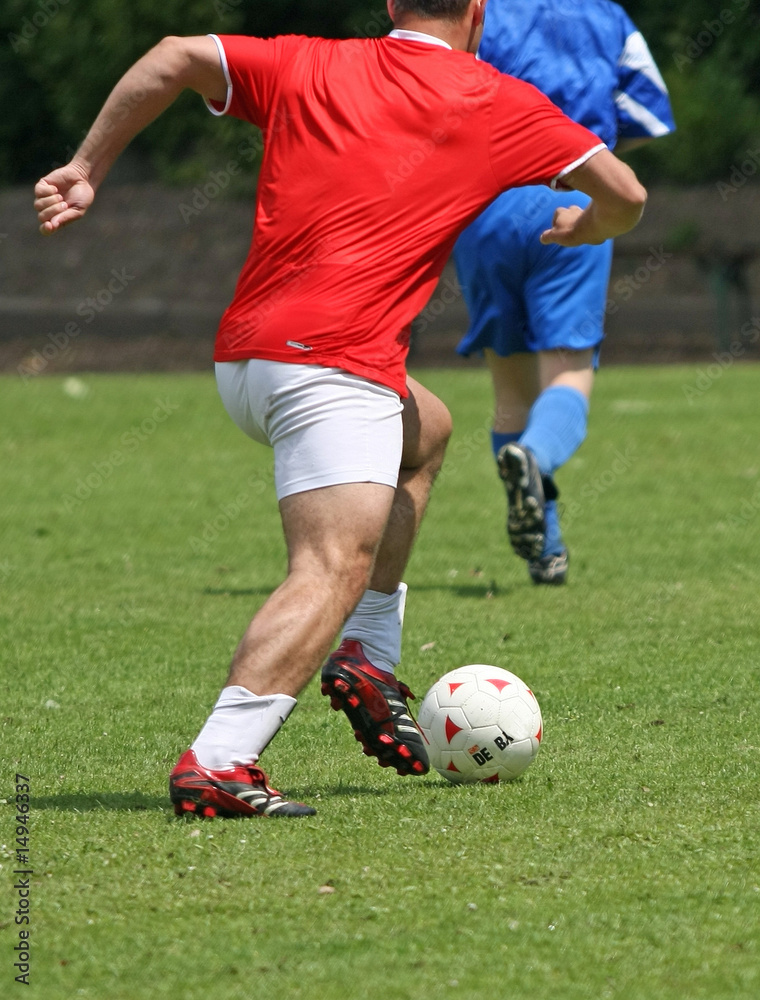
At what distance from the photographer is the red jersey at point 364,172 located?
3.29m

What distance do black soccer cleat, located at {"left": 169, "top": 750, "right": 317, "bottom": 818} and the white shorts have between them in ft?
2.04

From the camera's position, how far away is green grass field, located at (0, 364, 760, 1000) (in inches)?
93.4

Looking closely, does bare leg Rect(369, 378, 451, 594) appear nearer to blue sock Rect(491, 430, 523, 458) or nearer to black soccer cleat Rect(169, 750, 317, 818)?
black soccer cleat Rect(169, 750, 317, 818)

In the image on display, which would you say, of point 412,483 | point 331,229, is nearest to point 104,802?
point 412,483

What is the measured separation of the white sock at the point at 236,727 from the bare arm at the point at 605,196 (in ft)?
4.38

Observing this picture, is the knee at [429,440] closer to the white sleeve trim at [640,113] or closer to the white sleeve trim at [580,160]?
the white sleeve trim at [580,160]

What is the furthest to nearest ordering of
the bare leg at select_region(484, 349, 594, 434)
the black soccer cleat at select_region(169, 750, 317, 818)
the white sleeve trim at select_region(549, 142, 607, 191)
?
the bare leg at select_region(484, 349, 594, 434)
the white sleeve trim at select_region(549, 142, 607, 191)
the black soccer cleat at select_region(169, 750, 317, 818)

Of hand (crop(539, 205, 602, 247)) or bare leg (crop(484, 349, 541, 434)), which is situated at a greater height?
hand (crop(539, 205, 602, 247))

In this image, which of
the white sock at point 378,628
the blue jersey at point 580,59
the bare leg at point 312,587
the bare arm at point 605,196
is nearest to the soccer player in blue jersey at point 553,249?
the blue jersey at point 580,59

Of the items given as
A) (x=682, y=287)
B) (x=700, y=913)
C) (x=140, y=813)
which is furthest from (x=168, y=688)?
(x=682, y=287)

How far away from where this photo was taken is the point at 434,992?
2232 mm

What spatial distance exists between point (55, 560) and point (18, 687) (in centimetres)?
247

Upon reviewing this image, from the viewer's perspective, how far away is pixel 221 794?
3.10 meters

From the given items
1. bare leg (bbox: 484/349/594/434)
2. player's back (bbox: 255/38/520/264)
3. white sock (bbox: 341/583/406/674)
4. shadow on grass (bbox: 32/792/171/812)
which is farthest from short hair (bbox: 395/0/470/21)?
bare leg (bbox: 484/349/594/434)
